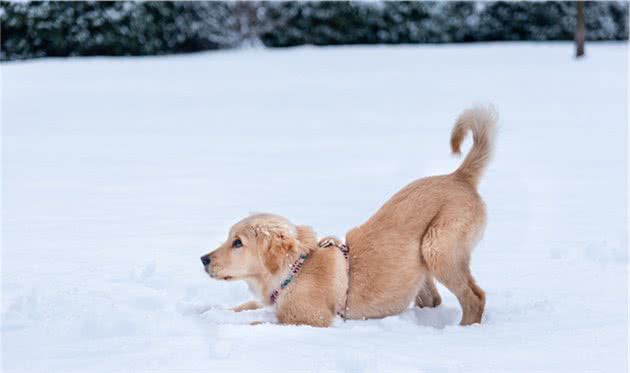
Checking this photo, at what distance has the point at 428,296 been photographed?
5270 mm

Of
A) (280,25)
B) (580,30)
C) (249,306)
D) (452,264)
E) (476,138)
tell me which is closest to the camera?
(452,264)

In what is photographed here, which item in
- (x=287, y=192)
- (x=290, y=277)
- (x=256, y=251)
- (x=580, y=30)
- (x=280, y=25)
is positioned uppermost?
(x=256, y=251)

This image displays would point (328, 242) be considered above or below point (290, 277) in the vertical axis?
above

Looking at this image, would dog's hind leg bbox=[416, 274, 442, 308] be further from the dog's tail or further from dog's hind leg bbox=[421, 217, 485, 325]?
the dog's tail

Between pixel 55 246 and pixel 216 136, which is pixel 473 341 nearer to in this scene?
pixel 55 246

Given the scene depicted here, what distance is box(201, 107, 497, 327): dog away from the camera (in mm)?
4812

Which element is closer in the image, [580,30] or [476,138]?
[476,138]

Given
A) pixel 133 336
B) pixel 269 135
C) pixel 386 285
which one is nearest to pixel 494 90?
pixel 269 135

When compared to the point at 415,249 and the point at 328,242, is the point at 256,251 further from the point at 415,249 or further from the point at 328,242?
the point at 415,249

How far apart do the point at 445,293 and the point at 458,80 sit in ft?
37.8

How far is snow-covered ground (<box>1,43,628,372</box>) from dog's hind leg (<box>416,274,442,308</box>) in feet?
0.19

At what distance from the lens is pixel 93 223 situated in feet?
23.8

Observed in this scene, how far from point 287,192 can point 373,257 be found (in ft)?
11.9

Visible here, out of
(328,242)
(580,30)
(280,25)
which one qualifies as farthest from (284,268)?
(280,25)
